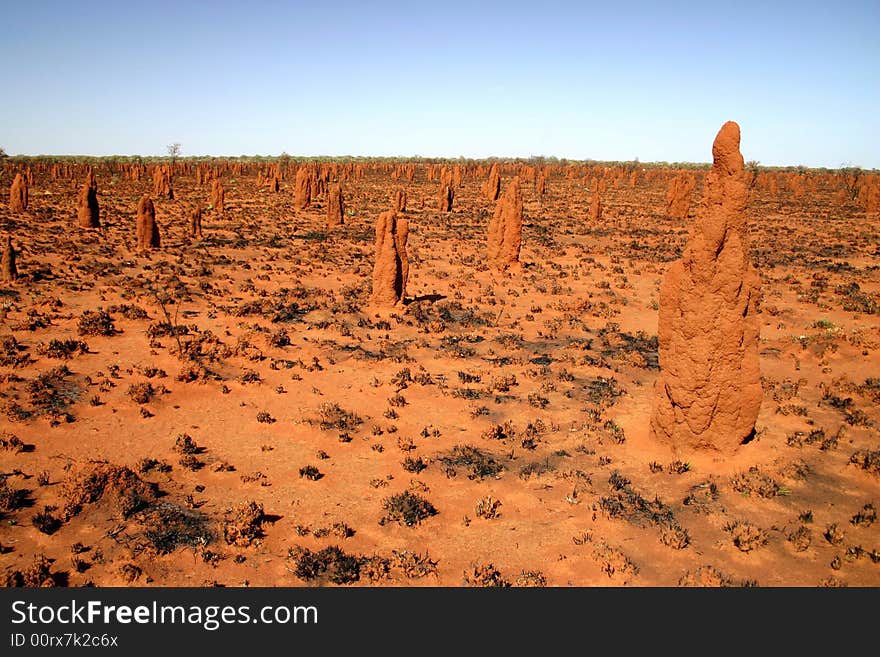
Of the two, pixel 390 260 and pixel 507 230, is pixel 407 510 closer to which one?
pixel 390 260

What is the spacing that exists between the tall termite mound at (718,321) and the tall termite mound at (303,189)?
42.4 metres

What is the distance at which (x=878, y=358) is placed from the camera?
15.0 m

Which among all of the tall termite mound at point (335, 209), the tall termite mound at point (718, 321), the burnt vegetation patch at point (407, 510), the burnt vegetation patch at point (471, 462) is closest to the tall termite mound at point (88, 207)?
the tall termite mound at point (335, 209)

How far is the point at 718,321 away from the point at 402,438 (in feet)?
22.0

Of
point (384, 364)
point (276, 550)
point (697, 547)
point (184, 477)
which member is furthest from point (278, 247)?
point (697, 547)

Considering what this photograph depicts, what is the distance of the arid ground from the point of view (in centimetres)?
756

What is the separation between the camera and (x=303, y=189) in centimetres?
4741

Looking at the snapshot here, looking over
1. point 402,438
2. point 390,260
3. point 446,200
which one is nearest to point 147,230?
point 390,260

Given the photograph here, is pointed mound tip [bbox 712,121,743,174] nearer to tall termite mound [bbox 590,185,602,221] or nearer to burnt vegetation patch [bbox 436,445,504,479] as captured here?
burnt vegetation patch [bbox 436,445,504,479]

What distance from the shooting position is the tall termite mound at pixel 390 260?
18.8m

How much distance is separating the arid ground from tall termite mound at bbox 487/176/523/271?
6.34ft

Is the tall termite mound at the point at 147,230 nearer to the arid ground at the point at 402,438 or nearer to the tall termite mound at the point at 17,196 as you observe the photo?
the arid ground at the point at 402,438
